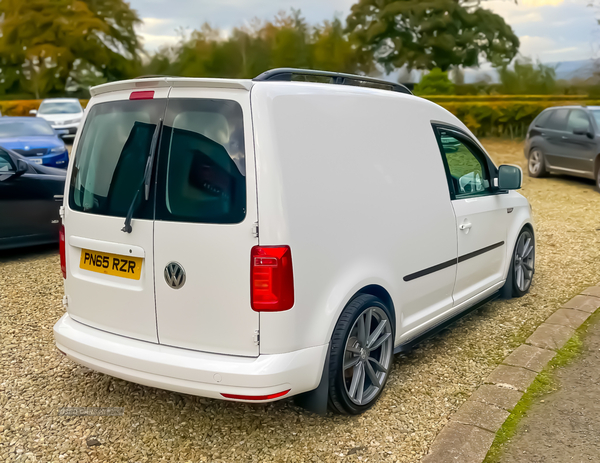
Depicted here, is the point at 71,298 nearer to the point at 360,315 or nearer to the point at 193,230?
the point at 193,230

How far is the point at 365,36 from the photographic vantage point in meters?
41.7

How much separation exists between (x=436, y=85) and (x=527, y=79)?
4.26 meters

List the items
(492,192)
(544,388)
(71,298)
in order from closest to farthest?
(71,298) < (544,388) < (492,192)

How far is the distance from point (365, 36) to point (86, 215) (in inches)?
1609

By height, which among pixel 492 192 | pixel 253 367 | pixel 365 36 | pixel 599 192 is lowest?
pixel 599 192

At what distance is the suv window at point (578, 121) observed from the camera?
11902 millimetres

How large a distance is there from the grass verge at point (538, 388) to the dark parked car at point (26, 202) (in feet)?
19.3

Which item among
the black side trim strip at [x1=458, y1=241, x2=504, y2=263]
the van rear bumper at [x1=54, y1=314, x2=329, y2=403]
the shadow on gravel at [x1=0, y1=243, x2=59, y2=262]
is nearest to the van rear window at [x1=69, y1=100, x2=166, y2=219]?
the van rear bumper at [x1=54, y1=314, x2=329, y2=403]

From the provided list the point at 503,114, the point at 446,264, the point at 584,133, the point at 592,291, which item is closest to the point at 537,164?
the point at 584,133

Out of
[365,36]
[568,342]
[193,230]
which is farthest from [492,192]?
[365,36]

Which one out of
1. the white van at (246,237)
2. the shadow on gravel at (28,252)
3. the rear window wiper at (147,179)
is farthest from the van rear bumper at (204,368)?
the shadow on gravel at (28,252)

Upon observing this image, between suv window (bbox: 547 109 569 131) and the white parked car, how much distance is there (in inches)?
588

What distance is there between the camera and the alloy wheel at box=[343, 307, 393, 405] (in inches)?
133

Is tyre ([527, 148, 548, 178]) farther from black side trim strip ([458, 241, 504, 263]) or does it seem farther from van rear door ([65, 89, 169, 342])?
van rear door ([65, 89, 169, 342])
